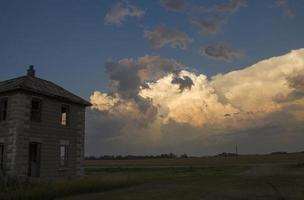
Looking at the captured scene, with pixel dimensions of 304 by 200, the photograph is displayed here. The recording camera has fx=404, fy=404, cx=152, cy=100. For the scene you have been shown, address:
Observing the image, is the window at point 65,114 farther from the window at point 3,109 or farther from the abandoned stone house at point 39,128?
the window at point 3,109

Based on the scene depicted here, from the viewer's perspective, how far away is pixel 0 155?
28047mm

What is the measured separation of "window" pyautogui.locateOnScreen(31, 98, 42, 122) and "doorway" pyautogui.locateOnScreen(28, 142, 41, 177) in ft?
6.17

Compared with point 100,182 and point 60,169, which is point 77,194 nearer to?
point 100,182

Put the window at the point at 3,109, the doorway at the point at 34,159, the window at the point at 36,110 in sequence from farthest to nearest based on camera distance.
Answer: the window at the point at 36,110
the window at the point at 3,109
the doorway at the point at 34,159

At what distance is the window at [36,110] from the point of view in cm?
2917

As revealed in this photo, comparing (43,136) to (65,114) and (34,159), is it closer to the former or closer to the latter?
(34,159)

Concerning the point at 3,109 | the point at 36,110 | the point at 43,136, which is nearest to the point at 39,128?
the point at 43,136

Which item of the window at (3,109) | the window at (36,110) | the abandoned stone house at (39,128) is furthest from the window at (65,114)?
the window at (3,109)

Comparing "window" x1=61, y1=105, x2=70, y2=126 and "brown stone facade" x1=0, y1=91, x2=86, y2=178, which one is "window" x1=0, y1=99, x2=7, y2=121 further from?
"window" x1=61, y1=105, x2=70, y2=126

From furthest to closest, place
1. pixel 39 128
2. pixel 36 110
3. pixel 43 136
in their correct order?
1. pixel 36 110
2. pixel 43 136
3. pixel 39 128

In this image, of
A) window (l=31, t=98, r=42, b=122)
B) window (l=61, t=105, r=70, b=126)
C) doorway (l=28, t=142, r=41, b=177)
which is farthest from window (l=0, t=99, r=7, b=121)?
window (l=61, t=105, r=70, b=126)

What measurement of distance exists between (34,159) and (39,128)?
238 centimetres

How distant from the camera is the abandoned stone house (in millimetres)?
27359

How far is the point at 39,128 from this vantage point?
28906 millimetres
